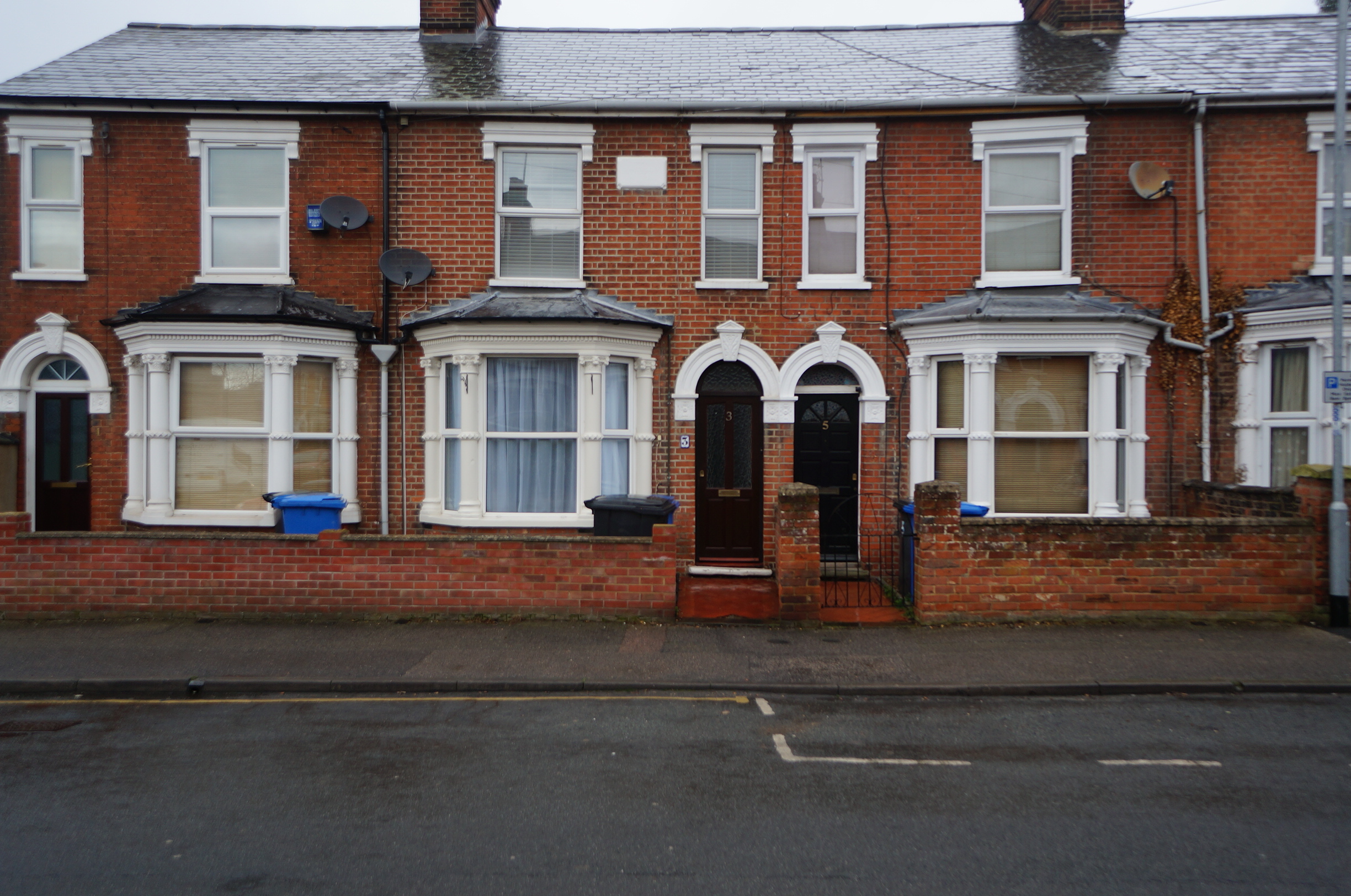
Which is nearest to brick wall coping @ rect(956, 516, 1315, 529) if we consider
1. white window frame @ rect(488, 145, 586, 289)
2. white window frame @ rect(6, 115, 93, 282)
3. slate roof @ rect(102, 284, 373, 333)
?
white window frame @ rect(488, 145, 586, 289)

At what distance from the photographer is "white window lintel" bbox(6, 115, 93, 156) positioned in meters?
10.8

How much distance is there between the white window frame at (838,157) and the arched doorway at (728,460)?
1.53 m

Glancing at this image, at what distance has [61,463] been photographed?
1111cm

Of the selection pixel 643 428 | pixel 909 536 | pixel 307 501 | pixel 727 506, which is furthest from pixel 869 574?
pixel 307 501

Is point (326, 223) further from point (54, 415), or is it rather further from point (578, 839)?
point (578, 839)

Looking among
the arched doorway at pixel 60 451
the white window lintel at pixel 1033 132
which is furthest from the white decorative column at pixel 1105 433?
the arched doorway at pixel 60 451

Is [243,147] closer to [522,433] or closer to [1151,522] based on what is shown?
[522,433]

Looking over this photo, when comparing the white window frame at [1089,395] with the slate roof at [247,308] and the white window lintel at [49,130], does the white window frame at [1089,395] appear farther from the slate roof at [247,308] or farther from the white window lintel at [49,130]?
the white window lintel at [49,130]

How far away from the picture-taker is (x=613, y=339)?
1046 cm

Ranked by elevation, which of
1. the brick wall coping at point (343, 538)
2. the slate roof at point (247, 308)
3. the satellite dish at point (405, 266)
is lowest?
the brick wall coping at point (343, 538)

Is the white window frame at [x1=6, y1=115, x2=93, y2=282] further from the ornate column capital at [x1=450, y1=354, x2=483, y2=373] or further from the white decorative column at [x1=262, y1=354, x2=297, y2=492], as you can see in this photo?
the ornate column capital at [x1=450, y1=354, x2=483, y2=373]

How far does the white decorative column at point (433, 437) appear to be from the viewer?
35.2ft

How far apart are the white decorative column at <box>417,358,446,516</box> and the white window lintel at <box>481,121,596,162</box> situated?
2840 mm

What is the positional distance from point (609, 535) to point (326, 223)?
5.61m
